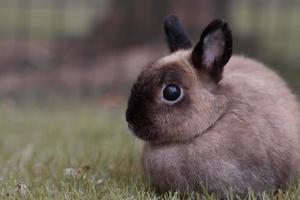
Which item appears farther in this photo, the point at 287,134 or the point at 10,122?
the point at 10,122

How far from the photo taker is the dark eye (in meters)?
2.98

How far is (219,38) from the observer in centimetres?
307

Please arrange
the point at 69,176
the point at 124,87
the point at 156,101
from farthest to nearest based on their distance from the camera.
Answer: the point at 124,87 < the point at 69,176 < the point at 156,101

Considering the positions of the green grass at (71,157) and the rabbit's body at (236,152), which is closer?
the rabbit's body at (236,152)

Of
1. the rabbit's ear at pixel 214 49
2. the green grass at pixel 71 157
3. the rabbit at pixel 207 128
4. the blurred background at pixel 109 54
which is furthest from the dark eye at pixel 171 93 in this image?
the blurred background at pixel 109 54

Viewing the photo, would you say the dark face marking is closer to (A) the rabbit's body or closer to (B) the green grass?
(A) the rabbit's body

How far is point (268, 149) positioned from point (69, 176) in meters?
1.05

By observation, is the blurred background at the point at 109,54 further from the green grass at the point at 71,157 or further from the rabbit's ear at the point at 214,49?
the rabbit's ear at the point at 214,49

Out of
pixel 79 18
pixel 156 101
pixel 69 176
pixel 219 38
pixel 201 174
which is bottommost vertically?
pixel 79 18

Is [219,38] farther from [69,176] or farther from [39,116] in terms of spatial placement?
[39,116]

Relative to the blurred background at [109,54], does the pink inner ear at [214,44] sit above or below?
above

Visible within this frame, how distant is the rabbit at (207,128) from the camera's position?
2967mm

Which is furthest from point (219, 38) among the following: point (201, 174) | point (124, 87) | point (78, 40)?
point (78, 40)

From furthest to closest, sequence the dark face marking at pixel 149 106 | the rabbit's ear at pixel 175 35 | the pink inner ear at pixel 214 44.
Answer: the rabbit's ear at pixel 175 35, the pink inner ear at pixel 214 44, the dark face marking at pixel 149 106
